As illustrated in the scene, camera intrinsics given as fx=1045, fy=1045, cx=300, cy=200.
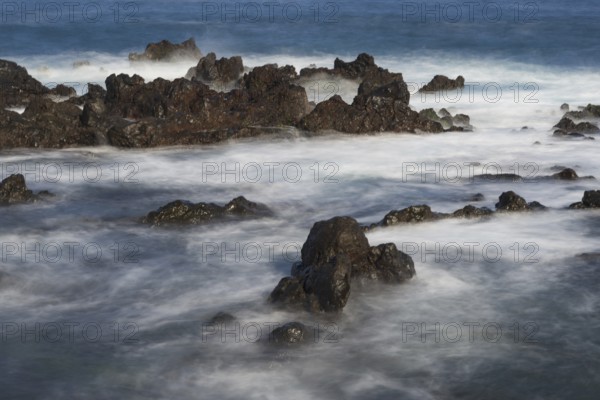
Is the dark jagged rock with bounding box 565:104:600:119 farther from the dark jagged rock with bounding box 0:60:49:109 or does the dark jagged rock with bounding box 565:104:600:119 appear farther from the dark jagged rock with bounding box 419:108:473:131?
the dark jagged rock with bounding box 0:60:49:109

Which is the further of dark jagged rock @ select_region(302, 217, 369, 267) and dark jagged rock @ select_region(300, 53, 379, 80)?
dark jagged rock @ select_region(300, 53, 379, 80)

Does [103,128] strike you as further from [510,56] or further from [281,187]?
[510,56]

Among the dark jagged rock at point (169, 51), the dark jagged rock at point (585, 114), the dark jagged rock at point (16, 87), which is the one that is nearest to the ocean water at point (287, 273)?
the dark jagged rock at point (585, 114)

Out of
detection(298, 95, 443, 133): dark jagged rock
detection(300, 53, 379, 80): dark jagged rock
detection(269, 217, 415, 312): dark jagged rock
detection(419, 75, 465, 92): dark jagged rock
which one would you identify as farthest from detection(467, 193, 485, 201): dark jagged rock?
detection(419, 75, 465, 92): dark jagged rock

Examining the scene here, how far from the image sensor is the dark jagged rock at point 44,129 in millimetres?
17714

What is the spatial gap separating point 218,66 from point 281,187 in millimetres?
9943

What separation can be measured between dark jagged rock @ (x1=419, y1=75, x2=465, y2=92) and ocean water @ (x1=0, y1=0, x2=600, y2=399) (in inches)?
114

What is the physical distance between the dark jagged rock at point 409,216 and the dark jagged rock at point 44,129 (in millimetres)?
7058

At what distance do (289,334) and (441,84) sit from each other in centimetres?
1776

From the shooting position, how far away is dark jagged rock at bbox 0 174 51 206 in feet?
45.4

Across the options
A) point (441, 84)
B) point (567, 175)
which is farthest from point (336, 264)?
point (441, 84)

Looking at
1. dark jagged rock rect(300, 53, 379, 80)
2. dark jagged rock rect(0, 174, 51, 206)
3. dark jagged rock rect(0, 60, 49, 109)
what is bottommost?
dark jagged rock rect(0, 174, 51, 206)

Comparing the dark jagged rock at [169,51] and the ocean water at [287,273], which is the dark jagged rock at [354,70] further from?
the dark jagged rock at [169,51]

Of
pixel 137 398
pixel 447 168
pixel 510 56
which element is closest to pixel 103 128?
pixel 447 168
